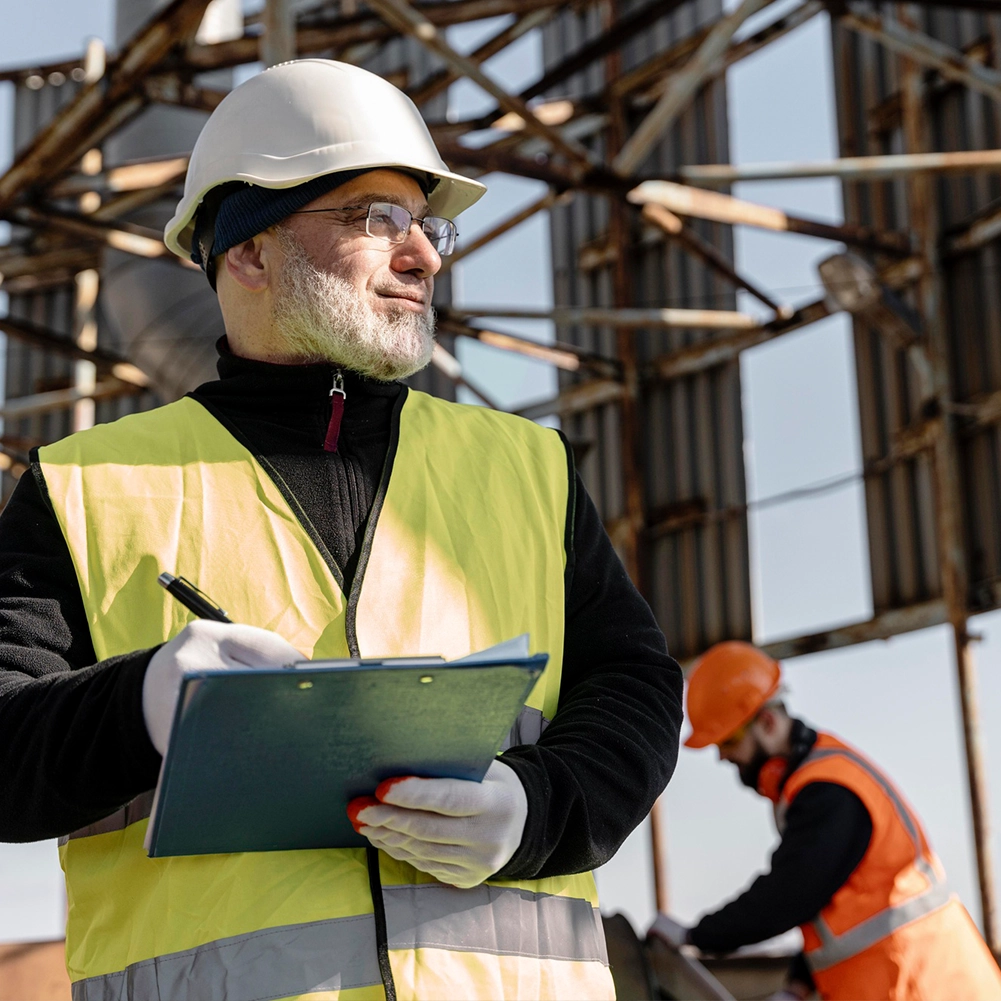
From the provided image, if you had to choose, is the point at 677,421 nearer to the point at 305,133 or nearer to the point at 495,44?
the point at 495,44

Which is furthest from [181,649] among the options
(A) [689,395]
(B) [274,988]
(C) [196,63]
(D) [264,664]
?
(A) [689,395]

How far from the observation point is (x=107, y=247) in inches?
388

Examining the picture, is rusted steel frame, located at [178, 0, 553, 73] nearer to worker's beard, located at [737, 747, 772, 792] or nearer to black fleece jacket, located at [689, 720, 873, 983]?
worker's beard, located at [737, 747, 772, 792]

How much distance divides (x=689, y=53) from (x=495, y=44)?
222 cm

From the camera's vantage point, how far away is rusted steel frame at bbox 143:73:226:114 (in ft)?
28.9

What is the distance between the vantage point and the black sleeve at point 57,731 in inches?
75.9

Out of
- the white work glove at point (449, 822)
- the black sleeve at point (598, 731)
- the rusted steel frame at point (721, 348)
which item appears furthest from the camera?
the rusted steel frame at point (721, 348)

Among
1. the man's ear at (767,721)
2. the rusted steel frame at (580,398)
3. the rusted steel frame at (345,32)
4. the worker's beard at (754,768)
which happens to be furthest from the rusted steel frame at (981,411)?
the worker's beard at (754,768)

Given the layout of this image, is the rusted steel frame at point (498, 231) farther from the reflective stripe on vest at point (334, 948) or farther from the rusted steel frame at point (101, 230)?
the reflective stripe on vest at point (334, 948)

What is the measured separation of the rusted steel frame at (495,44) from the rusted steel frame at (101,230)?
2054mm

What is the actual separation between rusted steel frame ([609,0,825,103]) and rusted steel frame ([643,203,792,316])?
1900mm

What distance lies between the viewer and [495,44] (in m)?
10.3

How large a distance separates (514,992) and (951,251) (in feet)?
29.0

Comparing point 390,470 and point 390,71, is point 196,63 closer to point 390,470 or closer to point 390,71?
point 390,71
